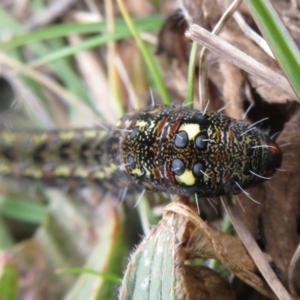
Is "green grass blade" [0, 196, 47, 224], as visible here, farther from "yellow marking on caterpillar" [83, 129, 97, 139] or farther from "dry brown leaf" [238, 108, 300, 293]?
"dry brown leaf" [238, 108, 300, 293]

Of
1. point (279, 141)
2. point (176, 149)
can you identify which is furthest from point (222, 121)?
point (279, 141)

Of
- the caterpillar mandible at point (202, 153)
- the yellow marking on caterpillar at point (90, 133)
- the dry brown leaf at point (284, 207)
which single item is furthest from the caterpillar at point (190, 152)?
the yellow marking on caterpillar at point (90, 133)

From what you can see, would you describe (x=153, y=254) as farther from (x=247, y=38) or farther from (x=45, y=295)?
(x=45, y=295)

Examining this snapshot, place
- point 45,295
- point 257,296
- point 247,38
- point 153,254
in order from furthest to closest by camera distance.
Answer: point 45,295, point 247,38, point 257,296, point 153,254

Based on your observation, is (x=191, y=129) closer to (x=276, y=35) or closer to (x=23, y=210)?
(x=276, y=35)

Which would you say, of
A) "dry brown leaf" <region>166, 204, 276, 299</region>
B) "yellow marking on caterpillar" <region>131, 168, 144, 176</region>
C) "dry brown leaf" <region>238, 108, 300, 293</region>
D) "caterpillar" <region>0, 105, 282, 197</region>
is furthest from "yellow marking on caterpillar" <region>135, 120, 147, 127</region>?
"dry brown leaf" <region>238, 108, 300, 293</region>

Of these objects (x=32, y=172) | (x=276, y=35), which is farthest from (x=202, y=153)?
(x=32, y=172)

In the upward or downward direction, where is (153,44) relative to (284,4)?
upward

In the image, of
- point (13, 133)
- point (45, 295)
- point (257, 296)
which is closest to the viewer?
point (257, 296)
